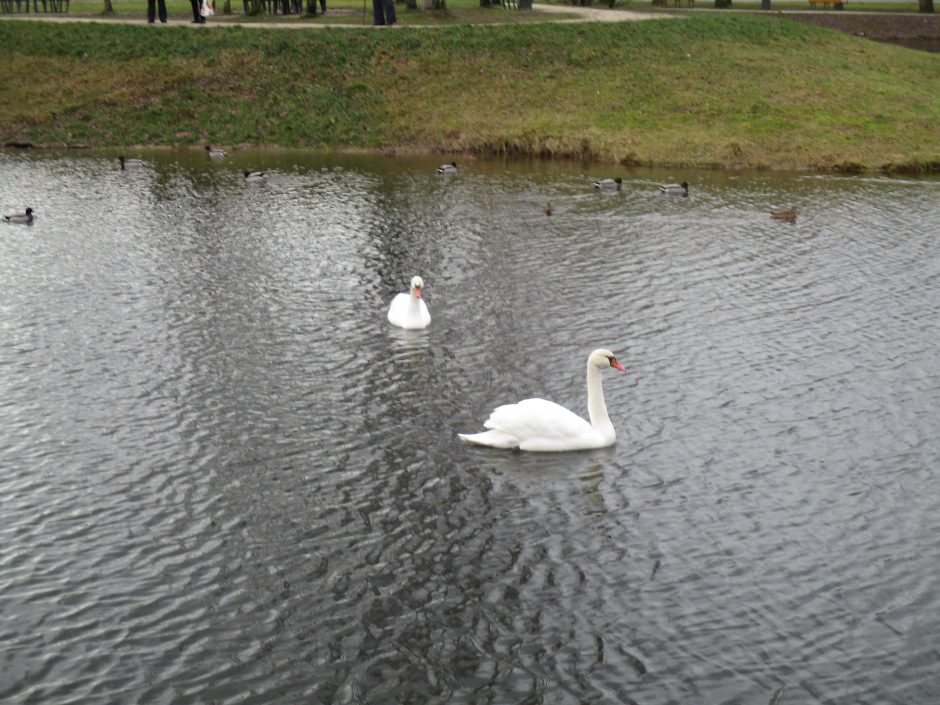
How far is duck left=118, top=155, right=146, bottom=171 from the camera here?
Answer: 41406 mm

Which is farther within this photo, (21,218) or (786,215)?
(786,215)

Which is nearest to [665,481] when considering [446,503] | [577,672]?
[446,503]

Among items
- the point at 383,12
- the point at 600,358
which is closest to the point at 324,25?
the point at 383,12

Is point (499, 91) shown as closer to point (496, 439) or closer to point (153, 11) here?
point (153, 11)

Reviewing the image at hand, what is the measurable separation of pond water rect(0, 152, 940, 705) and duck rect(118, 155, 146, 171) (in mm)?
10994

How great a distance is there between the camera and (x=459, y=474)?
1589cm

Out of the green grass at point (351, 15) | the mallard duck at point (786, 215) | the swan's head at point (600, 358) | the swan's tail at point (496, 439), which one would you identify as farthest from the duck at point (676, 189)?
the green grass at point (351, 15)

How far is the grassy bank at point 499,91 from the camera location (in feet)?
150

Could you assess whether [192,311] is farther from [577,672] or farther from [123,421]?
[577,672]

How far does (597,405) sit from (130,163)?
30540 mm

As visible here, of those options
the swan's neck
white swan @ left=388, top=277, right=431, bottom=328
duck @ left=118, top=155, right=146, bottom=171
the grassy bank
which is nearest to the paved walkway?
the grassy bank

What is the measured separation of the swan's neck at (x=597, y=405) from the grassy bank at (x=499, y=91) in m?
28.3

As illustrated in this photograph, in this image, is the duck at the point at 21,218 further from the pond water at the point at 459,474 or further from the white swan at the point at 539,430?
the white swan at the point at 539,430

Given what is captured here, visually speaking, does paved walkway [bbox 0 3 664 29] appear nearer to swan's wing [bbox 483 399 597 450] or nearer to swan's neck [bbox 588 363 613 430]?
swan's neck [bbox 588 363 613 430]
